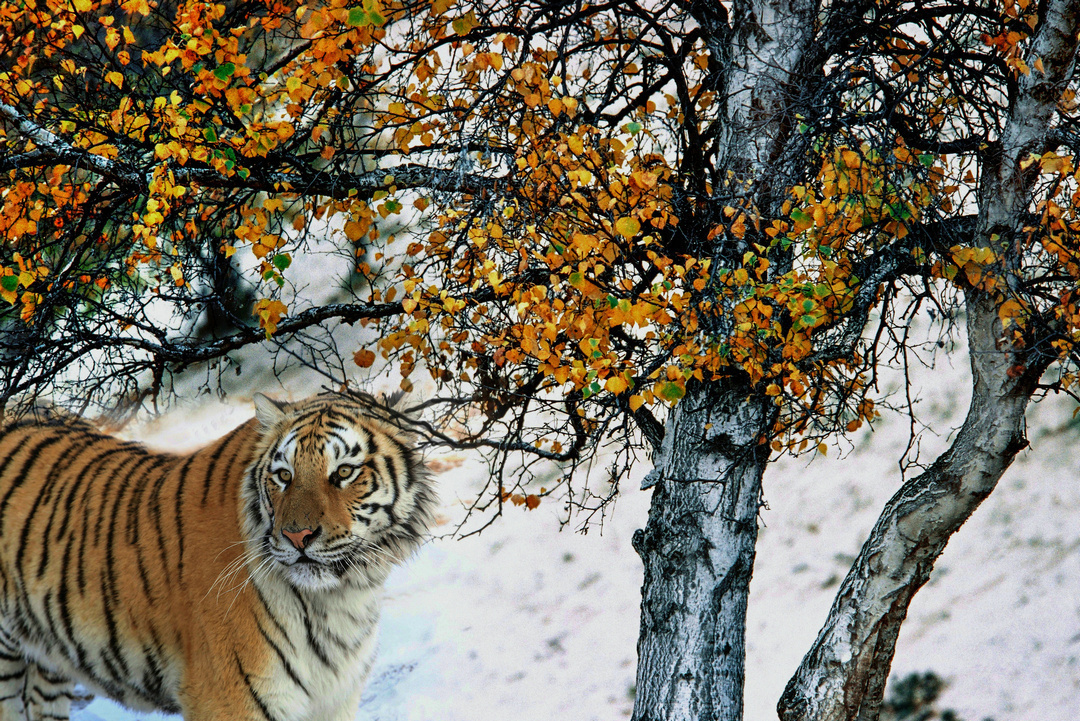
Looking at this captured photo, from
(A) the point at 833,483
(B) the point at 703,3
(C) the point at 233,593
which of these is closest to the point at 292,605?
(C) the point at 233,593

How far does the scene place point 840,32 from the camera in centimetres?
537

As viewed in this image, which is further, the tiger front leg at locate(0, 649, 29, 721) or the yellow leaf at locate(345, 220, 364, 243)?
the tiger front leg at locate(0, 649, 29, 721)

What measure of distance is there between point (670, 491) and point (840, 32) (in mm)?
2886

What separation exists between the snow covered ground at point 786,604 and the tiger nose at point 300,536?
2.04 m

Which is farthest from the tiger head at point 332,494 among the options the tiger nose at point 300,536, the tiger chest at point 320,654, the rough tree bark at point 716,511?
the rough tree bark at point 716,511

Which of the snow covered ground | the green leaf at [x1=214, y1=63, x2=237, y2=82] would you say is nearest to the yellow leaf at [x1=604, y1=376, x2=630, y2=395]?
the green leaf at [x1=214, y1=63, x2=237, y2=82]

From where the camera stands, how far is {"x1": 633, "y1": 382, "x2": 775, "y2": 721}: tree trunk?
16.6ft

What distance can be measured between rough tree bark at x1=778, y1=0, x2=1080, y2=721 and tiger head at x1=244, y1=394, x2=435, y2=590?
235cm

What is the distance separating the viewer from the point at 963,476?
14.8 ft

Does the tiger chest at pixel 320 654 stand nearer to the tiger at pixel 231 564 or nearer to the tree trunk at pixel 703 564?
the tiger at pixel 231 564

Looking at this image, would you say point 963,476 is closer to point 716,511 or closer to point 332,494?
point 716,511

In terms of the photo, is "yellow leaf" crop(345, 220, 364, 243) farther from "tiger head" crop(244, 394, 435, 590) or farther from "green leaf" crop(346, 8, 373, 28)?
"green leaf" crop(346, 8, 373, 28)

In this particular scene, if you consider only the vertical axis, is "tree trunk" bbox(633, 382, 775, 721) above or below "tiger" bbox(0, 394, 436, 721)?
above

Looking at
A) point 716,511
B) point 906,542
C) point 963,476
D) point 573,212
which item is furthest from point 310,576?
point 963,476
